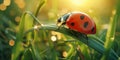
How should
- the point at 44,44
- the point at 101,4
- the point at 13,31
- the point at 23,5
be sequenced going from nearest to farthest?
1. the point at 44,44
2. the point at 13,31
3. the point at 23,5
4. the point at 101,4

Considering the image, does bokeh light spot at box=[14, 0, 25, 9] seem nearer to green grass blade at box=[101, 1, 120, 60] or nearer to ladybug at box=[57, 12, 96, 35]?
ladybug at box=[57, 12, 96, 35]

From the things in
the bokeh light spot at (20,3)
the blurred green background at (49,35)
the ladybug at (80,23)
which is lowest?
the blurred green background at (49,35)

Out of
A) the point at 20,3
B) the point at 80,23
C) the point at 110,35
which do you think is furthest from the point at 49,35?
the point at 20,3

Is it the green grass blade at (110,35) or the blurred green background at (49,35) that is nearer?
the green grass blade at (110,35)

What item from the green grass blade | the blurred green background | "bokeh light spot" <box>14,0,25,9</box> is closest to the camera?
the green grass blade

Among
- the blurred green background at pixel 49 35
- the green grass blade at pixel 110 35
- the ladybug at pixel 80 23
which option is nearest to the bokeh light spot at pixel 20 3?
the blurred green background at pixel 49 35

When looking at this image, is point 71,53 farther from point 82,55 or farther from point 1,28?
point 1,28

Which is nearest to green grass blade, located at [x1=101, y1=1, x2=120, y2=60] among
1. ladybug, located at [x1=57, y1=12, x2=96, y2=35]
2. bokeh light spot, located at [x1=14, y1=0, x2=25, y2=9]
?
ladybug, located at [x1=57, y1=12, x2=96, y2=35]

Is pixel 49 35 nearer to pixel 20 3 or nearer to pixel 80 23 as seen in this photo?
pixel 80 23

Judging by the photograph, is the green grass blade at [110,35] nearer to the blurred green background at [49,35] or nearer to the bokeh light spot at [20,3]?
the blurred green background at [49,35]

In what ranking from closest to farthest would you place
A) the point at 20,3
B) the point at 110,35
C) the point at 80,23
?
1. the point at 110,35
2. the point at 80,23
3. the point at 20,3

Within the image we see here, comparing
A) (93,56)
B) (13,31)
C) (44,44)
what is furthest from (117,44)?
(13,31)
